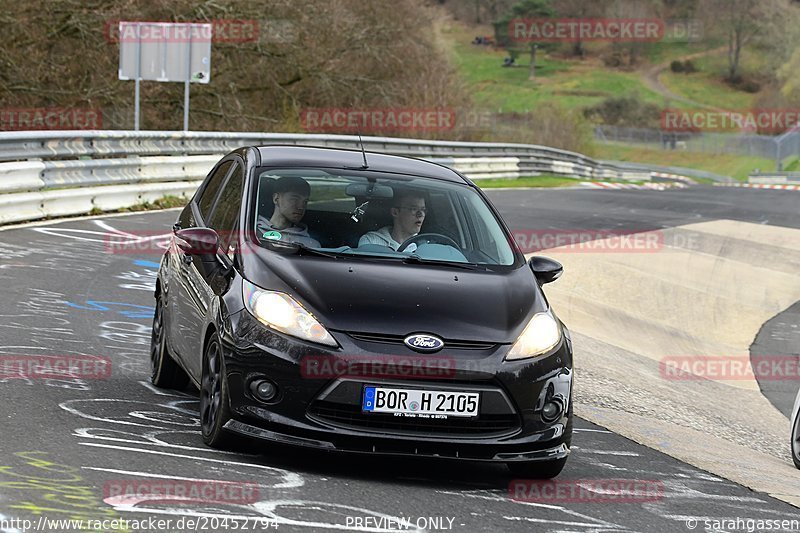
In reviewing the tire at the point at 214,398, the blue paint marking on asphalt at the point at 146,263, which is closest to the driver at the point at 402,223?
the tire at the point at 214,398

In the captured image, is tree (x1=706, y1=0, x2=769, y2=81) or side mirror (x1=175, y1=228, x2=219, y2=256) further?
tree (x1=706, y1=0, x2=769, y2=81)

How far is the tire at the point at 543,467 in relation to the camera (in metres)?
6.52

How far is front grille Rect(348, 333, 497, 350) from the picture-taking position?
242 inches

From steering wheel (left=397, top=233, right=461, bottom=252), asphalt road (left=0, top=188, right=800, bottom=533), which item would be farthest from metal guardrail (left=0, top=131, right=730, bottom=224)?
steering wheel (left=397, top=233, right=461, bottom=252)

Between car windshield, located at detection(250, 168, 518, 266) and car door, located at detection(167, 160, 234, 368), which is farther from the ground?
car windshield, located at detection(250, 168, 518, 266)

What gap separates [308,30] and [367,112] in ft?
11.2

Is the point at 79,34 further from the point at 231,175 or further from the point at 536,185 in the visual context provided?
the point at 231,175

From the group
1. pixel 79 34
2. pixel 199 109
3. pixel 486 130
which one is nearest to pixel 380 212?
pixel 79 34

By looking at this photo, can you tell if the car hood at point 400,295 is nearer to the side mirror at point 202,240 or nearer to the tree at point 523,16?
the side mirror at point 202,240

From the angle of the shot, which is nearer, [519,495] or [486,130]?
[519,495]

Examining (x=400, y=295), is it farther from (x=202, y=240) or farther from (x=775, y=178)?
(x=775, y=178)

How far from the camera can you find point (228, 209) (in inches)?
297

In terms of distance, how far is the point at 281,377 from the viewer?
20.1ft

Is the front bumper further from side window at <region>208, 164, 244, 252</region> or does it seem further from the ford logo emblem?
side window at <region>208, 164, 244, 252</region>
